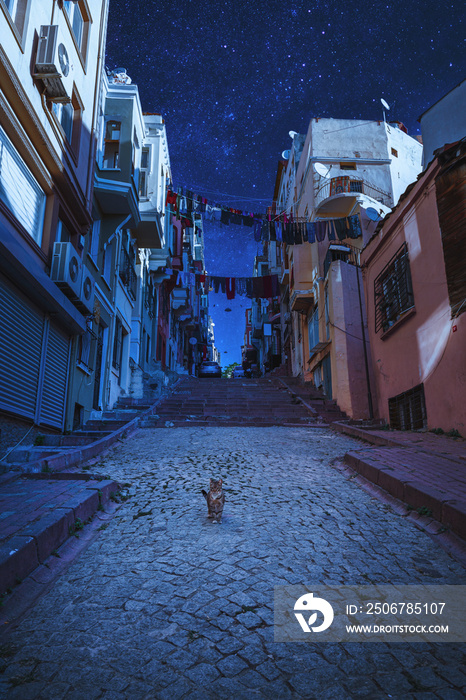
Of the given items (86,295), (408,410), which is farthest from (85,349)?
(408,410)

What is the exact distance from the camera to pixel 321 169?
25.2 metres

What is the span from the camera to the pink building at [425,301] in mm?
8805

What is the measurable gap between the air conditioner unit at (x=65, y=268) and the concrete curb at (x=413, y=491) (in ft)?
21.6

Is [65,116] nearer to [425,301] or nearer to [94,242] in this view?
[94,242]

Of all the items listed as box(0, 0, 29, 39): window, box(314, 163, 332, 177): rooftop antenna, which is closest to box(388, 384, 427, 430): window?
box(0, 0, 29, 39): window

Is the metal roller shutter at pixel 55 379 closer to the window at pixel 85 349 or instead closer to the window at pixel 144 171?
the window at pixel 85 349

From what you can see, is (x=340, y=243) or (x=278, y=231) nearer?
(x=278, y=231)

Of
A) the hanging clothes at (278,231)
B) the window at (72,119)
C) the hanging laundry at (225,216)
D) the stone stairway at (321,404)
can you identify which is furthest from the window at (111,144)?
the stone stairway at (321,404)

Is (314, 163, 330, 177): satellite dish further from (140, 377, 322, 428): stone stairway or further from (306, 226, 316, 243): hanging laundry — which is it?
(140, 377, 322, 428): stone stairway

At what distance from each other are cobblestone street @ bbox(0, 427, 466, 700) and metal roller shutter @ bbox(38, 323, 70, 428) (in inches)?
170

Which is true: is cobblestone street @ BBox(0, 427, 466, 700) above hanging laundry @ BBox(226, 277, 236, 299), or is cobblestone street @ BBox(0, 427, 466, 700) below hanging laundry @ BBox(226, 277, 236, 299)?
below

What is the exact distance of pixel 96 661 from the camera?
242 centimetres

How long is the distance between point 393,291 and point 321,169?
15446 mm

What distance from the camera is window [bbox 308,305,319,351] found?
22.4 meters
